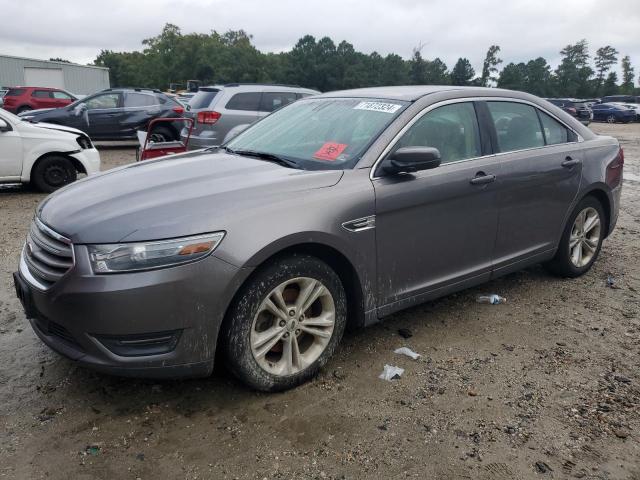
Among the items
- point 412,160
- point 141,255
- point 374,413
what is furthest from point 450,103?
point 141,255

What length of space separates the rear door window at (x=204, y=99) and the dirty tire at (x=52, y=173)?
282 centimetres

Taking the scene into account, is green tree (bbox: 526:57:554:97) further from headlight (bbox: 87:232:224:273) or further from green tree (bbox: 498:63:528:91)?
headlight (bbox: 87:232:224:273)

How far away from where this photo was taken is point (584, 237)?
4.90 meters

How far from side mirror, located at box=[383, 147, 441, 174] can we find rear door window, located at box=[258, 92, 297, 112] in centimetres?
793

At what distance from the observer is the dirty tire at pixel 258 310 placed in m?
2.80

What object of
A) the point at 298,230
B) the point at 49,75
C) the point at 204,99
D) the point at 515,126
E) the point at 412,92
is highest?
the point at 49,75

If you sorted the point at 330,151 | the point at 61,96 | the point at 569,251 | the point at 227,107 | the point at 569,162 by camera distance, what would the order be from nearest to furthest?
the point at 330,151, the point at 569,162, the point at 569,251, the point at 227,107, the point at 61,96

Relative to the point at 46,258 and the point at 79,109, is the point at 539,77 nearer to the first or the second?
the point at 79,109

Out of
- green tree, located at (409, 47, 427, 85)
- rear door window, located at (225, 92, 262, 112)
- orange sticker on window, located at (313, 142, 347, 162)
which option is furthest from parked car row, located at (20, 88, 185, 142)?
green tree, located at (409, 47, 427, 85)

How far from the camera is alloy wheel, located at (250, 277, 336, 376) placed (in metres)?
2.94

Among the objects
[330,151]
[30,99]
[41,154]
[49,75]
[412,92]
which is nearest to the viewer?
[330,151]

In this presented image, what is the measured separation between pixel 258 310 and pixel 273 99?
883cm

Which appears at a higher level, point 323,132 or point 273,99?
point 273,99

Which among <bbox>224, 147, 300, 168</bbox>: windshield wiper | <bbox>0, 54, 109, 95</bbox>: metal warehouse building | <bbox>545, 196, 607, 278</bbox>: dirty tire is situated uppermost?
<bbox>0, 54, 109, 95</bbox>: metal warehouse building
